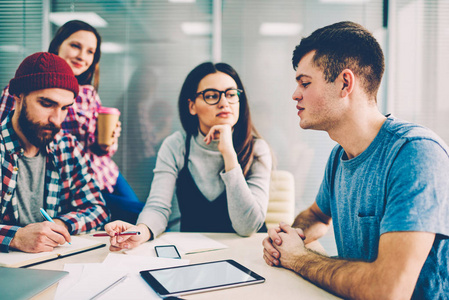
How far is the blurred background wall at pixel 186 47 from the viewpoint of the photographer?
2.76m

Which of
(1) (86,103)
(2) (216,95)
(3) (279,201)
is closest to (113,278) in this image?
(2) (216,95)

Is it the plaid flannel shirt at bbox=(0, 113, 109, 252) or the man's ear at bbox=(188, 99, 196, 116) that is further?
the man's ear at bbox=(188, 99, 196, 116)

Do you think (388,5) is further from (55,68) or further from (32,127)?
(32,127)

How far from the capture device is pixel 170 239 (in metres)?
1.21

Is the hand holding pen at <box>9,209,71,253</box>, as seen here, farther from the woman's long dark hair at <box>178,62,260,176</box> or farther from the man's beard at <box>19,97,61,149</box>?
the woman's long dark hair at <box>178,62,260,176</box>

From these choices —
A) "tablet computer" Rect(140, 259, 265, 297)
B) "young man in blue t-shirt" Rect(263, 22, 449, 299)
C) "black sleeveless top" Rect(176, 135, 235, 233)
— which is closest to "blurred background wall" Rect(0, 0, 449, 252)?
"black sleeveless top" Rect(176, 135, 235, 233)

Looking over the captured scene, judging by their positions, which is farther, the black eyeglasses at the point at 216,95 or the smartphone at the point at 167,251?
the black eyeglasses at the point at 216,95

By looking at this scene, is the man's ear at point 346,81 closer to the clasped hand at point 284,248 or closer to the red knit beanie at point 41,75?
the clasped hand at point 284,248

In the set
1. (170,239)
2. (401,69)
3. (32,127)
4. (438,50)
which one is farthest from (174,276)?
(438,50)

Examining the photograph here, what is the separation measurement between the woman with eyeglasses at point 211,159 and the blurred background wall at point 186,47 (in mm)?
1085

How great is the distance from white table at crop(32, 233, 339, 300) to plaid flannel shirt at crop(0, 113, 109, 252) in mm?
217

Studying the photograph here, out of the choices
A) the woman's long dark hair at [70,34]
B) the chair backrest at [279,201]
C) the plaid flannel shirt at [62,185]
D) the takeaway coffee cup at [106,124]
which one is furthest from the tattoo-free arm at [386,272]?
the woman's long dark hair at [70,34]

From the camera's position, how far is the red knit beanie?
1305 millimetres

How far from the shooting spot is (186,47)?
9.09 feet
